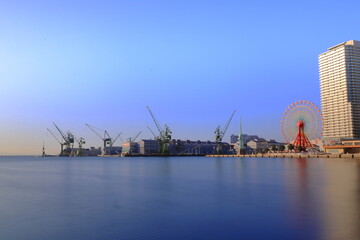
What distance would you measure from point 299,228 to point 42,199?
22.4 metres

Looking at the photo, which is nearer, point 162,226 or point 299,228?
point 299,228

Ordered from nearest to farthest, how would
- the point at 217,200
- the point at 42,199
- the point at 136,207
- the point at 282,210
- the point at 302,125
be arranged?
the point at 282,210 → the point at 136,207 → the point at 217,200 → the point at 42,199 → the point at 302,125

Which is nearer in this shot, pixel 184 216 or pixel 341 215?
pixel 341 215

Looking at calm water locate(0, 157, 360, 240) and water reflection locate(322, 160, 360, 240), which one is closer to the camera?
water reflection locate(322, 160, 360, 240)

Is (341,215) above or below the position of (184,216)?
above

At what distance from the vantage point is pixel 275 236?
630 inches

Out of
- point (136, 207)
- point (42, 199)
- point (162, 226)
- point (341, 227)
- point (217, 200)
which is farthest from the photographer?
point (42, 199)

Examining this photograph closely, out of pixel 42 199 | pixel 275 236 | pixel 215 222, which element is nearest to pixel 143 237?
pixel 215 222

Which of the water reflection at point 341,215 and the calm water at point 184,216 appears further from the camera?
the calm water at point 184,216

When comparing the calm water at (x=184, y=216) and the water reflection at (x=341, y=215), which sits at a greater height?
the water reflection at (x=341, y=215)

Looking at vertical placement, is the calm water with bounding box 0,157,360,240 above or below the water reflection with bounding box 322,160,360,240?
below

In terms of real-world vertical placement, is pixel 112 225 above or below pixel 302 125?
below

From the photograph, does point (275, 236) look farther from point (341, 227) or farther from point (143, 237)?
point (143, 237)

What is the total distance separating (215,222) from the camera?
19.1m
